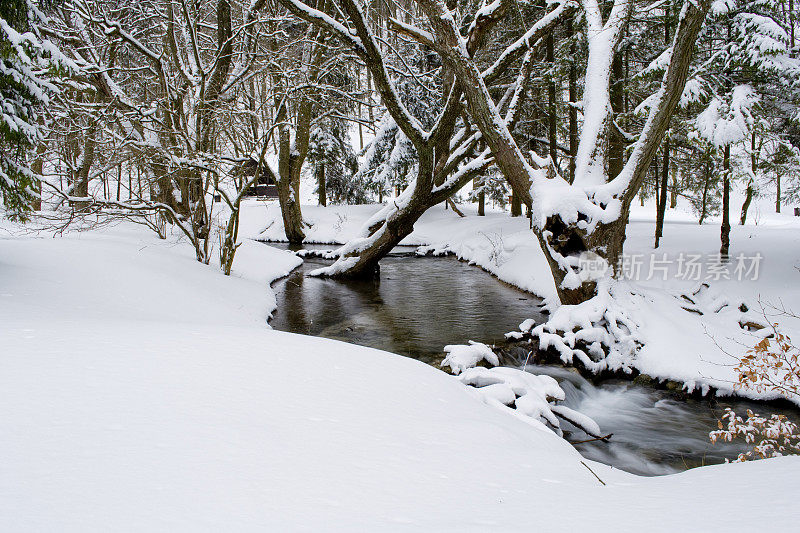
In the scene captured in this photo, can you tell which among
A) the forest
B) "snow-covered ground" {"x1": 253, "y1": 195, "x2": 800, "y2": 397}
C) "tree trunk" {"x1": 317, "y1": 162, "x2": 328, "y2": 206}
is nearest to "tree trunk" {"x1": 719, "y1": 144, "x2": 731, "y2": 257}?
the forest

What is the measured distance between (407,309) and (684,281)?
6.51 metres

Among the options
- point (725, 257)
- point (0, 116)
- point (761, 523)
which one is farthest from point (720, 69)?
point (0, 116)

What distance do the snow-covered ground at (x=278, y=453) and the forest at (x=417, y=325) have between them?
2 cm

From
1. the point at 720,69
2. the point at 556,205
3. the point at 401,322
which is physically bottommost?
the point at 401,322

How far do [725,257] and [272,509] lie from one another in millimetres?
13901

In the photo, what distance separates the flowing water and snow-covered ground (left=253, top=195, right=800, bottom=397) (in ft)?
1.62

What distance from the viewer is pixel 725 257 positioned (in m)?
12.4

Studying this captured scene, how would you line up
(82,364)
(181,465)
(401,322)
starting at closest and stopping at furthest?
(181,465) < (82,364) < (401,322)

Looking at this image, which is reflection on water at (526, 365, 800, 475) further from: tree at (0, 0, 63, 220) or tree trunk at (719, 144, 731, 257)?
tree trunk at (719, 144, 731, 257)

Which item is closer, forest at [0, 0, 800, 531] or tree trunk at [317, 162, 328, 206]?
forest at [0, 0, 800, 531]

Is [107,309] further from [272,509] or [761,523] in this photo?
[761,523]

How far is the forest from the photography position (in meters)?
2.02

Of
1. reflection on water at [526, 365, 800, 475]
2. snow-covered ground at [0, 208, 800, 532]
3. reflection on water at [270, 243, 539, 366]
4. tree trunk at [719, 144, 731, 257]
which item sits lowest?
reflection on water at [526, 365, 800, 475]

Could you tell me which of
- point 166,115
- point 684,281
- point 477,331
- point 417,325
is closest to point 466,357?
point 477,331
